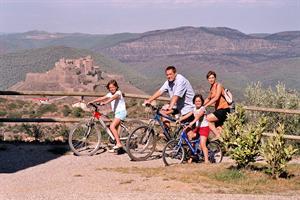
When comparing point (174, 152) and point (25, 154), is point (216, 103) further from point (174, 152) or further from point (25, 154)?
point (25, 154)

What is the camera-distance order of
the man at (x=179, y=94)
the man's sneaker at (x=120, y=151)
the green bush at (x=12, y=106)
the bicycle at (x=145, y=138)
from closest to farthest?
the man at (x=179, y=94) → the bicycle at (x=145, y=138) → the man's sneaker at (x=120, y=151) → the green bush at (x=12, y=106)

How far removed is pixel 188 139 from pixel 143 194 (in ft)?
9.93

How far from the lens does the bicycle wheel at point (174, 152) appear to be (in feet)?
34.3

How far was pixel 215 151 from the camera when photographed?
429 inches

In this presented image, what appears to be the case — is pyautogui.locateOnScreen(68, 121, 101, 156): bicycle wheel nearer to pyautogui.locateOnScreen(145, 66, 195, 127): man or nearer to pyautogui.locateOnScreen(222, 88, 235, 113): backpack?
pyautogui.locateOnScreen(145, 66, 195, 127): man

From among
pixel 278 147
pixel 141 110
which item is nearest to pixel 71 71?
pixel 141 110

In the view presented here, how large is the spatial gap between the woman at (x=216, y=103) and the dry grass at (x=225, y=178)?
103 centimetres

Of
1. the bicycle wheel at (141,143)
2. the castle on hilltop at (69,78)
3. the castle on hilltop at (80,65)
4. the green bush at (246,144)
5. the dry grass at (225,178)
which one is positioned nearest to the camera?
the dry grass at (225,178)

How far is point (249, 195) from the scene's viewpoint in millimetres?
7680

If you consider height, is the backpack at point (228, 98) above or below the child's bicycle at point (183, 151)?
above

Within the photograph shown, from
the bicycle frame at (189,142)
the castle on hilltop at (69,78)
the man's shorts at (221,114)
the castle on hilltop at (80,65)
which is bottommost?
the castle on hilltop at (69,78)

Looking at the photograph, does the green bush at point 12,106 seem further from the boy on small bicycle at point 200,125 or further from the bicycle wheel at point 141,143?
the boy on small bicycle at point 200,125

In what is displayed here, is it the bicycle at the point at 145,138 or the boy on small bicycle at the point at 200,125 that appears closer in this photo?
the boy on small bicycle at the point at 200,125

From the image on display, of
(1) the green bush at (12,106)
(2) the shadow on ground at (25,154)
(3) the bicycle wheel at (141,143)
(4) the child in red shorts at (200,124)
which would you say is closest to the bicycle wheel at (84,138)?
(2) the shadow on ground at (25,154)
